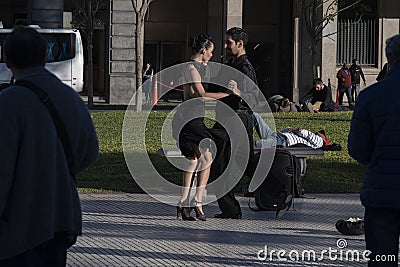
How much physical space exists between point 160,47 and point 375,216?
40.8 metres

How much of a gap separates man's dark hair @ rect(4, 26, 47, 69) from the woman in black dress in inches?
221

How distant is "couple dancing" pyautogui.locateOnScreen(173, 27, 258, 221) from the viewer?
1081cm

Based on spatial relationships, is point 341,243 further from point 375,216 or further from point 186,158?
point 375,216

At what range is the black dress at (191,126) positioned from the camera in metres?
10.8

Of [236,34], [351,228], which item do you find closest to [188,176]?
[236,34]

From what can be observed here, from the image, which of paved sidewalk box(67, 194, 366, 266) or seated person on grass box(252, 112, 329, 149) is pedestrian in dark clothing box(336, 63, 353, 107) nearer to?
paved sidewalk box(67, 194, 366, 266)

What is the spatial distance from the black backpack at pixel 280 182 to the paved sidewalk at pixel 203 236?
0.18 m

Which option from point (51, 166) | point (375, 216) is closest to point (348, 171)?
point (375, 216)

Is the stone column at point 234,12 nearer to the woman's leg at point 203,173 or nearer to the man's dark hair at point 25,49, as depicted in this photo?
the woman's leg at point 203,173

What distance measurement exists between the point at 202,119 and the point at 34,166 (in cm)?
607

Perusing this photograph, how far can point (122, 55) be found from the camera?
39438 mm

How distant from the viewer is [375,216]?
611 centimetres

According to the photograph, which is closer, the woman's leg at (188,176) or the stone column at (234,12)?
the woman's leg at (188,176)

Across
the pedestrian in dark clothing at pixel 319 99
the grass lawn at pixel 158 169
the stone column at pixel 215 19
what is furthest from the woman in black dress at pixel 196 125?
the stone column at pixel 215 19
